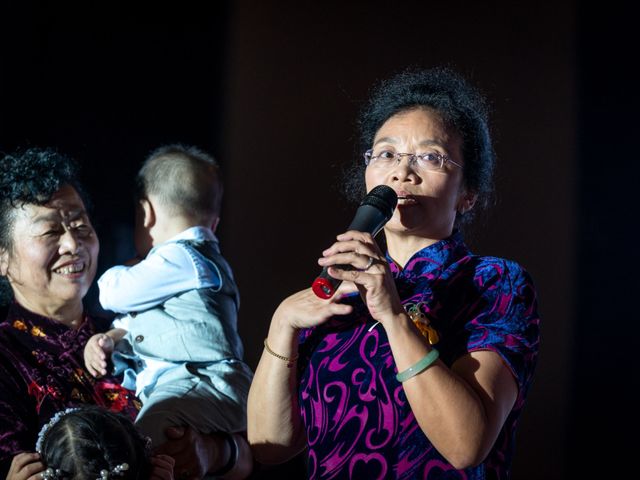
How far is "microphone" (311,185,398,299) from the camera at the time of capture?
4.40ft

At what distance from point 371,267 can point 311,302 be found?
0.19 metres

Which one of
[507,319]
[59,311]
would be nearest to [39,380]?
[59,311]

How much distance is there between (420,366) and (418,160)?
455 mm

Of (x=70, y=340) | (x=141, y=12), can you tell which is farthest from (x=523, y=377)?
(x=141, y=12)

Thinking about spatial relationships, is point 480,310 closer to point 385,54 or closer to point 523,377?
point 523,377

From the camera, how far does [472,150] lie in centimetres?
171

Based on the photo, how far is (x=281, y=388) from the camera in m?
1.58

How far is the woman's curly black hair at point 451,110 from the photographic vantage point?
169 cm

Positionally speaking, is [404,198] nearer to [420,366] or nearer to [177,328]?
[420,366]

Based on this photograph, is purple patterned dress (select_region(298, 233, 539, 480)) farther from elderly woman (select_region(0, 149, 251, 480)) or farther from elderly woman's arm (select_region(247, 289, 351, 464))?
elderly woman (select_region(0, 149, 251, 480))

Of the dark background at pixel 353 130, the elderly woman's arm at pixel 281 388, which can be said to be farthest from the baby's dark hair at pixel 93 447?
the dark background at pixel 353 130

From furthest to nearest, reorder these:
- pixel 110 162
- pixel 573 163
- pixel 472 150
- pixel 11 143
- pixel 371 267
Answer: pixel 573 163, pixel 110 162, pixel 11 143, pixel 472 150, pixel 371 267

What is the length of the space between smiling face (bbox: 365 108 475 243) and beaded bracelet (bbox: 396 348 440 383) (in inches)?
12.7

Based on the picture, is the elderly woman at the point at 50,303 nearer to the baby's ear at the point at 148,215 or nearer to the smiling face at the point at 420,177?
the baby's ear at the point at 148,215
